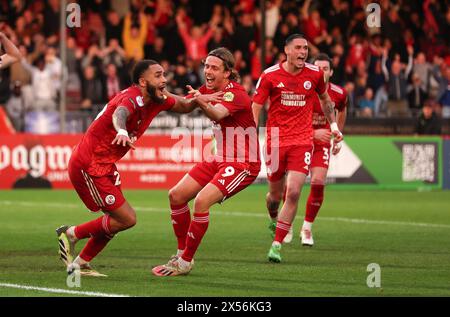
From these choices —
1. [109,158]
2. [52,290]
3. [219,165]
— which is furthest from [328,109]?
[52,290]

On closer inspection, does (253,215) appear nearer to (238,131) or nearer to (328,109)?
(328,109)

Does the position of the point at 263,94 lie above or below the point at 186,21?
below

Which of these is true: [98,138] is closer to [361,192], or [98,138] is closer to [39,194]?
[39,194]

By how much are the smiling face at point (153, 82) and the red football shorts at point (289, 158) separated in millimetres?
2882

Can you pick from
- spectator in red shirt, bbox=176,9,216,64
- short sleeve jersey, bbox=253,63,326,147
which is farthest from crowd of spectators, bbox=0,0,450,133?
short sleeve jersey, bbox=253,63,326,147

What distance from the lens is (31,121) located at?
2623 cm

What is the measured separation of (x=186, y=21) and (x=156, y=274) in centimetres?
1847

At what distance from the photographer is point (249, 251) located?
47.5 feet

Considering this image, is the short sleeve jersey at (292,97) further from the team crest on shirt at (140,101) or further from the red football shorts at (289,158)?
the team crest on shirt at (140,101)

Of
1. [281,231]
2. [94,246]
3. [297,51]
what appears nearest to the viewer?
[94,246]

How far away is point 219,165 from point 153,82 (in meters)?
1.31

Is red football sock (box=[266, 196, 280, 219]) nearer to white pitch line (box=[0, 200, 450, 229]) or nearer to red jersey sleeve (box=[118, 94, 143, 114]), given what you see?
white pitch line (box=[0, 200, 450, 229])

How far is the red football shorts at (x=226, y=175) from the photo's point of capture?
40.4 feet
